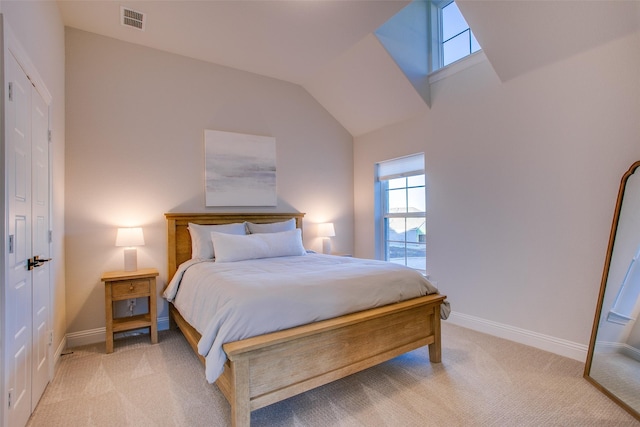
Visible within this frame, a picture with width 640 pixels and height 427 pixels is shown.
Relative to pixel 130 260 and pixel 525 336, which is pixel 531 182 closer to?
pixel 525 336

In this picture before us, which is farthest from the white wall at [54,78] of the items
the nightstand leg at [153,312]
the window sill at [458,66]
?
the window sill at [458,66]

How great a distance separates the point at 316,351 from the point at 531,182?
2.39 metres

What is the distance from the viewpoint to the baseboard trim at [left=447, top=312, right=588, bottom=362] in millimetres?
2548

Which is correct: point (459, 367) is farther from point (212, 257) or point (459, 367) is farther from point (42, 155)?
point (42, 155)

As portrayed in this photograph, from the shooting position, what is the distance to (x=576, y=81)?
2.55 meters

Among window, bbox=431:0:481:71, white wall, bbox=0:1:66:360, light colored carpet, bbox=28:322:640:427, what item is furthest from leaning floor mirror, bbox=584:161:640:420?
white wall, bbox=0:1:66:360

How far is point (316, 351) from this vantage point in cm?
189

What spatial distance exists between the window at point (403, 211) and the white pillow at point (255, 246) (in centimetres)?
150

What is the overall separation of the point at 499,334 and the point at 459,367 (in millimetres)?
908

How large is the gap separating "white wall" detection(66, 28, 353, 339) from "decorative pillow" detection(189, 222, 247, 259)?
328 mm

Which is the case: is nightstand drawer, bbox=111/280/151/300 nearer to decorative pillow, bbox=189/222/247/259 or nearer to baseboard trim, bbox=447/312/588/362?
decorative pillow, bbox=189/222/247/259

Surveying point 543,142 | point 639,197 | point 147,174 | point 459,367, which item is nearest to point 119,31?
point 147,174

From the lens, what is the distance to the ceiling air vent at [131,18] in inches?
110

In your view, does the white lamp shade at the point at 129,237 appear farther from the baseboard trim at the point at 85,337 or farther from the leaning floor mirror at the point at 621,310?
the leaning floor mirror at the point at 621,310
